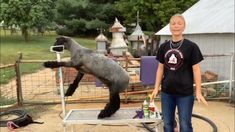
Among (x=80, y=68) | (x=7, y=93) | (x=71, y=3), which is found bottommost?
(x=7, y=93)

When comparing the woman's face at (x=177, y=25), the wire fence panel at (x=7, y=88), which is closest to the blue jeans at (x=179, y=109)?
the woman's face at (x=177, y=25)

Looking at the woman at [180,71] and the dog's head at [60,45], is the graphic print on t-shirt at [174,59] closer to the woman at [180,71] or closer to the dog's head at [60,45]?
the woman at [180,71]

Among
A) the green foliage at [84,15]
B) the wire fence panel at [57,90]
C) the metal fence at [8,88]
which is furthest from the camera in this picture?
the green foliage at [84,15]

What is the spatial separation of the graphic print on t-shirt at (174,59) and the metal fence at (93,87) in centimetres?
427

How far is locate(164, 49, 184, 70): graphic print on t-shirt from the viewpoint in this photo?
443cm

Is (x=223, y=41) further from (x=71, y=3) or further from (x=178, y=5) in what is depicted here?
(x=71, y=3)

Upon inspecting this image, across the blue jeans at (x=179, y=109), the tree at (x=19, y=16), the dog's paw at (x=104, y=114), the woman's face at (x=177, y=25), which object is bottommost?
the dog's paw at (x=104, y=114)

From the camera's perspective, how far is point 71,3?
3225 centimetres

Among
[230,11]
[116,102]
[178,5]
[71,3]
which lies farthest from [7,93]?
[71,3]

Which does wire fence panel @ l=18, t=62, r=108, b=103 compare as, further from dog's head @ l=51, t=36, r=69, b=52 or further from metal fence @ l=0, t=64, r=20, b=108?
dog's head @ l=51, t=36, r=69, b=52

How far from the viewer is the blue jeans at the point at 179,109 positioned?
14.9ft

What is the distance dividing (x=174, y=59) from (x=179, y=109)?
597 mm

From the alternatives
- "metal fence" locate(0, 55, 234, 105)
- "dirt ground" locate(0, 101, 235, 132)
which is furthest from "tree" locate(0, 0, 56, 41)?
"dirt ground" locate(0, 101, 235, 132)

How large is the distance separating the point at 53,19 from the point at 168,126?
95.6 ft
